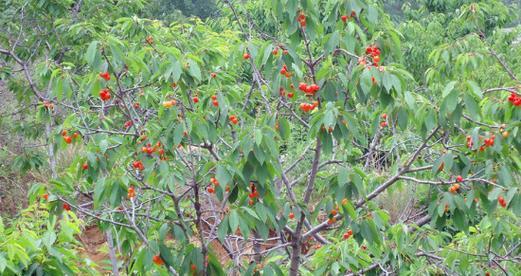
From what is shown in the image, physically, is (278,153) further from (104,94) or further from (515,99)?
(515,99)

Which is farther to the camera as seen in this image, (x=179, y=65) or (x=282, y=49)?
(x=282, y=49)

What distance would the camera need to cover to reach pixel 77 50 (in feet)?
19.1

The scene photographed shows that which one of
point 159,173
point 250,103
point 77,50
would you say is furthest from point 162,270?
point 77,50

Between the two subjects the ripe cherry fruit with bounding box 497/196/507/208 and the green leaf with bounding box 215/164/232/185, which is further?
the ripe cherry fruit with bounding box 497/196/507/208

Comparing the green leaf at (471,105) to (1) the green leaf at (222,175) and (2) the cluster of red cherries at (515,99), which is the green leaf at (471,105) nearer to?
(2) the cluster of red cherries at (515,99)

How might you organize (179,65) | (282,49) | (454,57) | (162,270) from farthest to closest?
1. (454,57)
2. (162,270)
3. (282,49)
4. (179,65)

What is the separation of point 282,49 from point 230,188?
70 cm

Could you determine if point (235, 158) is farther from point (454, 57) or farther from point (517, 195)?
point (454, 57)

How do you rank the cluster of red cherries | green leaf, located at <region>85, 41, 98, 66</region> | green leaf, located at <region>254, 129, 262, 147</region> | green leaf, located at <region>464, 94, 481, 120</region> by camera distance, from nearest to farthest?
green leaf, located at <region>254, 129, 262, 147</region>, green leaf, located at <region>464, 94, 481, 120</region>, green leaf, located at <region>85, 41, 98, 66</region>, the cluster of red cherries

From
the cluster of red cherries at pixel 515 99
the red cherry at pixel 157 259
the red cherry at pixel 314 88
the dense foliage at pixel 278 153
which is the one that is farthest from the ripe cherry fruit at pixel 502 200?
the red cherry at pixel 157 259

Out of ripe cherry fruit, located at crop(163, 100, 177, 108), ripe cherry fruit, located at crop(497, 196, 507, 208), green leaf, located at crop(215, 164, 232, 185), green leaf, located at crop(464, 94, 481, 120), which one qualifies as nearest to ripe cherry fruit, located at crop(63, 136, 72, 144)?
ripe cherry fruit, located at crop(163, 100, 177, 108)

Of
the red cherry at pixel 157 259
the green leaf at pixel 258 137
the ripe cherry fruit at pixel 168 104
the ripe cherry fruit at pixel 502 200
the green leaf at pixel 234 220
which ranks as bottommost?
the red cherry at pixel 157 259

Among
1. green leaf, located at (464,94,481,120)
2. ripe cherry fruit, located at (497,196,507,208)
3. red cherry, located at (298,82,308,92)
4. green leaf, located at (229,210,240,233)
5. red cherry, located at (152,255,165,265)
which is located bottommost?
red cherry, located at (152,255,165,265)

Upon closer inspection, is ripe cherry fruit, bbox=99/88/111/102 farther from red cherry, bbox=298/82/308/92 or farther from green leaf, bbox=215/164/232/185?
red cherry, bbox=298/82/308/92
